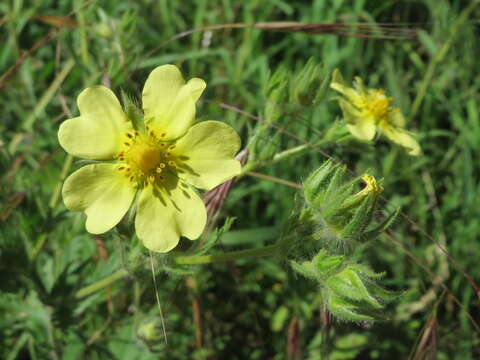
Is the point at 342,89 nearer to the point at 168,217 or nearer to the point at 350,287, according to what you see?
the point at 350,287

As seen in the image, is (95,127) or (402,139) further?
(402,139)

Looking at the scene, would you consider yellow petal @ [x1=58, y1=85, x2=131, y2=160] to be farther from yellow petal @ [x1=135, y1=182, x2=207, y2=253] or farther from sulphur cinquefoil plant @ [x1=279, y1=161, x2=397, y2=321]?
sulphur cinquefoil plant @ [x1=279, y1=161, x2=397, y2=321]

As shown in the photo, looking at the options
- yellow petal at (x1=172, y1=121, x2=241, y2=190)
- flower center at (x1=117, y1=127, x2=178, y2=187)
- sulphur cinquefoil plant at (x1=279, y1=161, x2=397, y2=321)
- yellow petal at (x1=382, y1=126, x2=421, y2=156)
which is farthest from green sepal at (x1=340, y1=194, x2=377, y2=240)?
yellow petal at (x1=382, y1=126, x2=421, y2=156)

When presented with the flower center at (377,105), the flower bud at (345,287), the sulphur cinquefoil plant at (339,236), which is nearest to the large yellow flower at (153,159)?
the sulphur cinquefoil plant at (339,236)

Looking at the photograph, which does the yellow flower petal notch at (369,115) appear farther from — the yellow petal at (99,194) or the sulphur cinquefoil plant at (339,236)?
the yellow petal at (99,194)

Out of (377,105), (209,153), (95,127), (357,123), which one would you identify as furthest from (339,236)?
(377,105)

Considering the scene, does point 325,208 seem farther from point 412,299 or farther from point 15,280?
point 412,299

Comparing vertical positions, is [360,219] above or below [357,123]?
above

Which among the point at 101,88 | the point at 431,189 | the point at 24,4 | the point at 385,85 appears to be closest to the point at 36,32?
the point at 24,4
